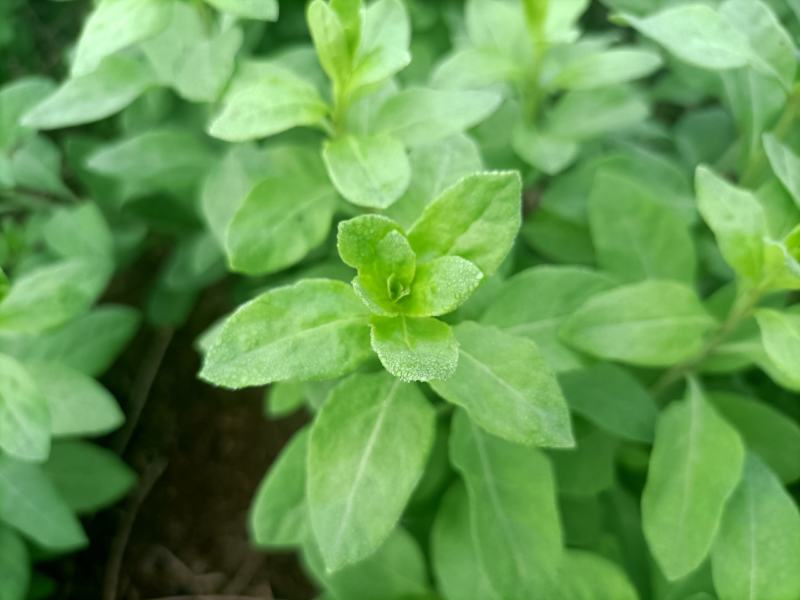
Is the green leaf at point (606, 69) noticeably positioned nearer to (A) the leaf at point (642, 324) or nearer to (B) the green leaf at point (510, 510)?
(A) the leaf at point (642, 324)

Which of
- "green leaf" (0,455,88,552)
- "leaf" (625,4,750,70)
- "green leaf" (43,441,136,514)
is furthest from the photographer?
"green leaf" (43,441,136,514)

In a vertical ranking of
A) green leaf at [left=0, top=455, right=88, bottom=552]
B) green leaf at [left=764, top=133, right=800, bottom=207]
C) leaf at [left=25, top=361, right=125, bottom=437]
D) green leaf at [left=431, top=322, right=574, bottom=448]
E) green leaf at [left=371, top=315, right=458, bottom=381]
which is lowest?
green leaf at [left=0, top=455, right=88, bottom=552]

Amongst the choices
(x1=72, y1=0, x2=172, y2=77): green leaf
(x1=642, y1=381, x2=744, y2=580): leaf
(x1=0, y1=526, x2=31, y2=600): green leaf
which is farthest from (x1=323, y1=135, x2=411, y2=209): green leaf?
(x1=0, y1=526, x2=31, y2=600): green leaf

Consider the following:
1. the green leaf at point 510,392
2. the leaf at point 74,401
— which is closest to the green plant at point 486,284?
the green leaf at point 510,392

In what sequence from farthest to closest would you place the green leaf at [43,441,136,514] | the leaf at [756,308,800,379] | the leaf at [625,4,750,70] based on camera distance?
the green leaf at [43,441,136,514] < the leaf at [625,4,750,70] < the leaf at [756,308,800,379]

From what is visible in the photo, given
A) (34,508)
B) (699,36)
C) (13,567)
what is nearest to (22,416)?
(34,508)

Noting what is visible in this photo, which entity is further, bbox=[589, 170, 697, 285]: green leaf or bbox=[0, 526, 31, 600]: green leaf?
bbox=[0, 526, 31, 600]: green leaf

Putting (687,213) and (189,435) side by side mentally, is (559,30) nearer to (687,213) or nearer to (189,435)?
(687,213)

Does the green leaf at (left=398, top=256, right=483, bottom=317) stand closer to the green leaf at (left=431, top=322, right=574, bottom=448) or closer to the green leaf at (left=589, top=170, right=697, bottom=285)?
the green leaf at (left=431, top=322, right=574, bottom=448)
